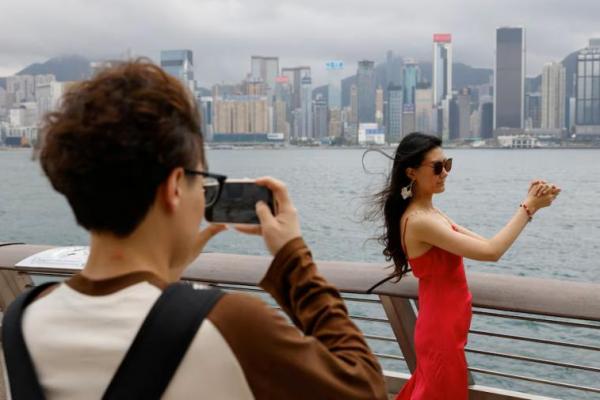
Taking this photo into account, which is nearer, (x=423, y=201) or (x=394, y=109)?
(x=423, y=201)

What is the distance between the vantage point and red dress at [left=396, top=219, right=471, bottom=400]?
10.3 ft

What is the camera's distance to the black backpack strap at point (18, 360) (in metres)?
1.30

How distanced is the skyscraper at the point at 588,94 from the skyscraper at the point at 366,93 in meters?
23.3

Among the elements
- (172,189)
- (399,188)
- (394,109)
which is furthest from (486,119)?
(172,189)

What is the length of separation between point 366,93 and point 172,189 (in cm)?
9553

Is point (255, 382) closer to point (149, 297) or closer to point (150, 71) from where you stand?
point (149, 297)

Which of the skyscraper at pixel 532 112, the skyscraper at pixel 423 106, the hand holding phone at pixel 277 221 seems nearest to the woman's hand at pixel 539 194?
the hand holding phone at pixel 277 221

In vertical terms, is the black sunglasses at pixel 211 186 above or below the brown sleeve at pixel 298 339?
above

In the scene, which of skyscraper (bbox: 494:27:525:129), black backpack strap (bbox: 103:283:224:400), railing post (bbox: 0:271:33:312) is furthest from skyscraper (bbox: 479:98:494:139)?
black backpack strap (bbox: 103:283:224:400)

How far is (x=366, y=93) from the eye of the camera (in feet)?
314

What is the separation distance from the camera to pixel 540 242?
35.9 m

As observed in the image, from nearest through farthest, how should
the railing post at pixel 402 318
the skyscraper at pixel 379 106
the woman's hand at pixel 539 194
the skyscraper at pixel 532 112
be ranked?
the woman's hand at pixel 539 194
the railing post at pixel 402 318
the skyscraper at pixel 379 106
the skyscraper at pixel 532 112

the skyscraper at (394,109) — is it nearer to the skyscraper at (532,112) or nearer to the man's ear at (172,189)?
the skyscraper at (532,112)

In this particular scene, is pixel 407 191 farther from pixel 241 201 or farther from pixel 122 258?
pixel 122 258
